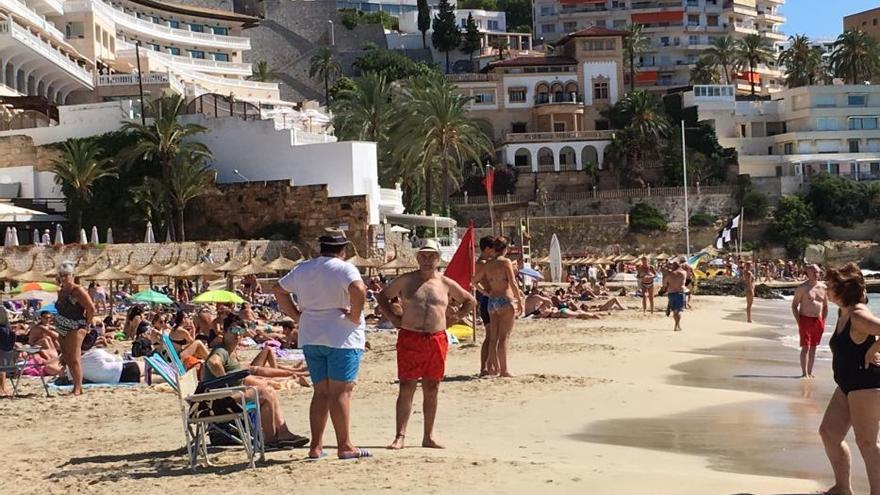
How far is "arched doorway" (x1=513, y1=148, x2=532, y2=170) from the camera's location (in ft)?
A: 253

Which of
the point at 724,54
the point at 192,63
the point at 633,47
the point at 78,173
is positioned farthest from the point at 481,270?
the point at 724,54

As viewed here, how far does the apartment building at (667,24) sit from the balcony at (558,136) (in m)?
18.9

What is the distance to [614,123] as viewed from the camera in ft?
262

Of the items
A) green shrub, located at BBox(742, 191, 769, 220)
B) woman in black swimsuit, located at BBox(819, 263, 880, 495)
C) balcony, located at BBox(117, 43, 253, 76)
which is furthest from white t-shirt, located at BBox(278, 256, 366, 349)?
green shrub, located at BBox(742, 191, 769, 220)

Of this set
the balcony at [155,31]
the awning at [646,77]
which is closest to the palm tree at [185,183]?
the balcony at [155,31]

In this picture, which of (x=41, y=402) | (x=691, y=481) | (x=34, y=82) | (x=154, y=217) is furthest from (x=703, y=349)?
(x=34, y=82)

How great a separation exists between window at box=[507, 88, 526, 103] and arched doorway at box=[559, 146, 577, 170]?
660cm

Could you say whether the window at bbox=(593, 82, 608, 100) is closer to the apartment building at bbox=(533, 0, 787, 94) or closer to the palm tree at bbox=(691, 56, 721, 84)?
the palm tree at bbox=(691, 56, 721, 84)

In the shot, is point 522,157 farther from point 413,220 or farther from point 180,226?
point 180,226

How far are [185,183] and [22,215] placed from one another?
520 cm

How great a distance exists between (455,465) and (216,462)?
167cm

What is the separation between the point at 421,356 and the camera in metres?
8.23

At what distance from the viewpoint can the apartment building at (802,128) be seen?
7556 centimetres

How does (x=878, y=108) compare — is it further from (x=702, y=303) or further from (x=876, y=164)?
(x=702, y=303)
